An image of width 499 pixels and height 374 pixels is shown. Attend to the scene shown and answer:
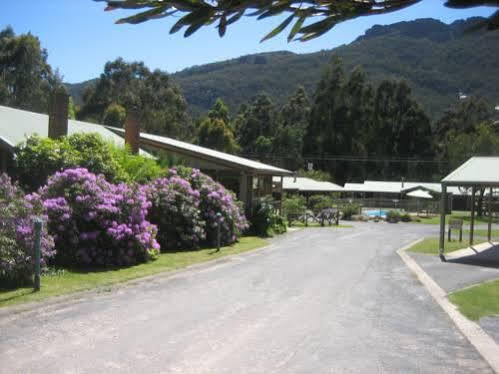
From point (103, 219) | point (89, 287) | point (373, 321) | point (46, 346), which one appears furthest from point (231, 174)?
point (46, 346)

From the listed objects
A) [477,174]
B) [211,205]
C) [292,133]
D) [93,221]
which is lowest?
[93,221]

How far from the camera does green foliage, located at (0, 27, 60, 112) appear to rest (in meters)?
47.9

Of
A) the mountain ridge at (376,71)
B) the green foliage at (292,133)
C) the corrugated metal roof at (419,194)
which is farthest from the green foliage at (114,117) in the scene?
the mountain ridge at (376,71)

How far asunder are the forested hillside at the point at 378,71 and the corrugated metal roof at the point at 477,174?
90516 millimetres

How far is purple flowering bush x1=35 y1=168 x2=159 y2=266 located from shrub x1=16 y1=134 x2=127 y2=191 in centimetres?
129

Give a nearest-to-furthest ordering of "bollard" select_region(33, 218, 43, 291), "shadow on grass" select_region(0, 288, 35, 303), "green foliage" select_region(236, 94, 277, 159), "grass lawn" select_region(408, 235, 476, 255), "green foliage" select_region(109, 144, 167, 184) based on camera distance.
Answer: "shadow on grass" select_region(0, 288, 35, 303) → "bollard" select_region(33, 218, 43, 291) → "green foliage" select_region(109, 144, 167, 184) → "grass lawn" select_region(408, 235, 476, 255) → "green foliage" select_region(236, 94, 277, 159)

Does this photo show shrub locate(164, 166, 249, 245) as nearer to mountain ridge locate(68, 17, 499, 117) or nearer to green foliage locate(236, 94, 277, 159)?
green foliage locate(236, 94, 277, 159)

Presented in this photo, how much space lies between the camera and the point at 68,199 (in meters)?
14.1

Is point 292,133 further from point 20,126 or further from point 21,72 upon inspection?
point 20,126

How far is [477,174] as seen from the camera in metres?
21.6

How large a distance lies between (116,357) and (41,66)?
160 ft

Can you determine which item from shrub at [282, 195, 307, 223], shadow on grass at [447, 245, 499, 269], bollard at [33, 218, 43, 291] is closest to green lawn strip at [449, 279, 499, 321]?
shadow on grass at [447, 245, 499, 269]

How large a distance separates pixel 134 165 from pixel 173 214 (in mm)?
2065

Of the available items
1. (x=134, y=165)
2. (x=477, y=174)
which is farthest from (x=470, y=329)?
(x=477, y=174)
